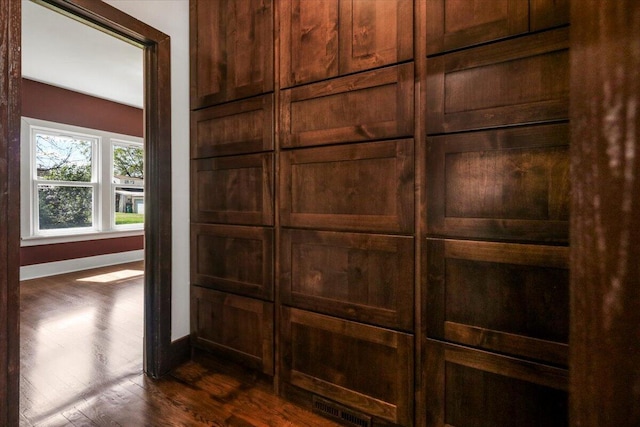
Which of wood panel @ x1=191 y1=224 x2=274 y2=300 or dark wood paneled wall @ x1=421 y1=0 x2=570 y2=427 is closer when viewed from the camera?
dark wood paneled wall @ x1=421 y1=0 x2=570 y2=427

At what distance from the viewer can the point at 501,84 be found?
1151mm

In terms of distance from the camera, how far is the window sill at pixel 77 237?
14.0 ft

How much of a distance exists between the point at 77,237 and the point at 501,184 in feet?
18.8

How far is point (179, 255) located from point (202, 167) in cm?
60

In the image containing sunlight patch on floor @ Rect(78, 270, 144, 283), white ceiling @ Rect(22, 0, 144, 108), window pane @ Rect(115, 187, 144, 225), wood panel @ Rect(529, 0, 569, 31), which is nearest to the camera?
Result: wood panel @ Rect(529, 0, 569, 31)

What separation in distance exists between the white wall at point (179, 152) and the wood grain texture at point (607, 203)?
2.03 metres

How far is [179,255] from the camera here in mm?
2033

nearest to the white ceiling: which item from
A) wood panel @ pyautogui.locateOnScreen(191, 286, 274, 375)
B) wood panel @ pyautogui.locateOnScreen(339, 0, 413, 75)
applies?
wood panel @ pyautogui.locateOnScreen(339, 0, 413, 75)

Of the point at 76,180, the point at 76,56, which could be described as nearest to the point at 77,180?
the point at 76,180

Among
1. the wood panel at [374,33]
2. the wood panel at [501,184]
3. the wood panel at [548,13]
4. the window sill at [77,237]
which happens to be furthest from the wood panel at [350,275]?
the window sill at [77,237]

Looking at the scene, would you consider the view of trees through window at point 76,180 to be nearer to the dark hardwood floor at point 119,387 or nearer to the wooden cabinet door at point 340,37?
the dark hardwood floor at point 119,387

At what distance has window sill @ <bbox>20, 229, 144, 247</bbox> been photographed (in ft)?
14.0

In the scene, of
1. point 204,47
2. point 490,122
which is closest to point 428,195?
point 490,122

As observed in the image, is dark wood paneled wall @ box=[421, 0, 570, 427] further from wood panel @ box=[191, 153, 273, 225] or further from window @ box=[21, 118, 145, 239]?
window @ box=[21, 118, 145, 239]
